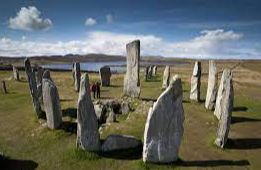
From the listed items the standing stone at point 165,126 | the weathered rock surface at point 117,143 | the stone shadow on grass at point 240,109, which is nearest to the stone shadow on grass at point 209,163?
the standing stone at point 165,126

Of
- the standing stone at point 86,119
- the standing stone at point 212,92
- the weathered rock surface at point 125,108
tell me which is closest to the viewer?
the standing stone at point 86,119

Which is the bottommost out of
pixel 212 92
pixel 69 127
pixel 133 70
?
pixel 69 127

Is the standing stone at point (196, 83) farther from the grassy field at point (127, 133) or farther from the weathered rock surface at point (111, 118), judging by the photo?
the weathered rock surface at point (111, 118)

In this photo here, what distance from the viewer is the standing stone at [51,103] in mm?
21858

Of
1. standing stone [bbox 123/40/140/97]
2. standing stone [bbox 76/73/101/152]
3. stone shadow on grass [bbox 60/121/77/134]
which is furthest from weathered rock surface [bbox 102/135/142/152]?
standing stone [bbox 123/40/140/97]

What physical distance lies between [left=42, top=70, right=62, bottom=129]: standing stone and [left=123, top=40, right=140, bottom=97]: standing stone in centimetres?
961

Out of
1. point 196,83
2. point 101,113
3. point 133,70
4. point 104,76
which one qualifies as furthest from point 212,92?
point 104,76

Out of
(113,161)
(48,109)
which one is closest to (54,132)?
(48,109)

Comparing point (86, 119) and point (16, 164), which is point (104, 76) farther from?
point (16, 164)

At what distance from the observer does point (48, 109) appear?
2227 centimetres

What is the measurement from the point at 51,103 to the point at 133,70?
10410 mm

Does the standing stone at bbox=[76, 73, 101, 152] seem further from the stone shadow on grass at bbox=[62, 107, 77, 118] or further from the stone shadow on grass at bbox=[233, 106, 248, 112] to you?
the stone shadow on grass at bbox=[233, 106, 248, 112]

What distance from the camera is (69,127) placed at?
74.5 feet

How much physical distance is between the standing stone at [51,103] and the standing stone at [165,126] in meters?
8.41
